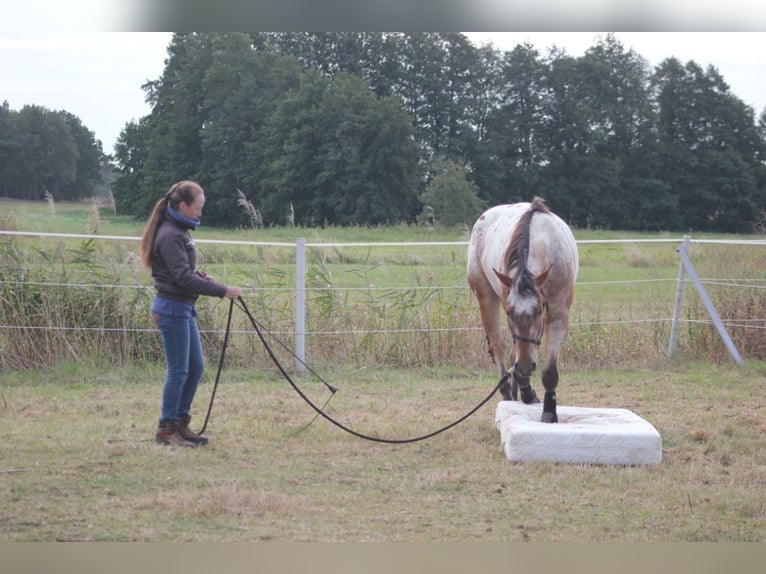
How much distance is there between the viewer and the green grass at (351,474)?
12.2ft

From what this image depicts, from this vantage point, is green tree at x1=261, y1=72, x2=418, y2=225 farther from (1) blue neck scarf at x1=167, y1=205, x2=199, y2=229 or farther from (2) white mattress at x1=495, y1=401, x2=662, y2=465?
(2) white mattress at x1=495, y1=401, x2=662, y2=465

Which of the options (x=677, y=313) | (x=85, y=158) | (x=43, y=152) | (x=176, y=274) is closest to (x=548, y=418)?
(x=176, y=274)

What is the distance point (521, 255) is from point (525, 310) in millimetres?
336

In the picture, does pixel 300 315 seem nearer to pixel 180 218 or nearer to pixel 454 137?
pixel 180 218

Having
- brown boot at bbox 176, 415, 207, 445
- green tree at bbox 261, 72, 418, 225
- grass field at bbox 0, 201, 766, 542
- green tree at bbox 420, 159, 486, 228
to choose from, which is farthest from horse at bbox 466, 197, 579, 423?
green tree at bbox 261, 72, 418, 225

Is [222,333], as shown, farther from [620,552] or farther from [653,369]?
[620,552]

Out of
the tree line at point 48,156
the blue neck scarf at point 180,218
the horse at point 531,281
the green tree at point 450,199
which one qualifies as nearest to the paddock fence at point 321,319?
the horse at point 531,281

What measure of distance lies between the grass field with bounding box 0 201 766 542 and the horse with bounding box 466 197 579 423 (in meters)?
0.54

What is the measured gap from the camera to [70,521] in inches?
146

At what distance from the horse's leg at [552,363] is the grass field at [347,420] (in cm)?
40

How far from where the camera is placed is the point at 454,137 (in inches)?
1040

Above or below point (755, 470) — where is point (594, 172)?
above

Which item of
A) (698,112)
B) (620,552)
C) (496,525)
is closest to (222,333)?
(496,525)

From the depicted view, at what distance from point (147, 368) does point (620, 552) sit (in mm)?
4983
